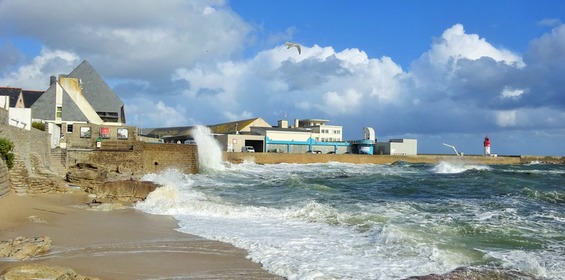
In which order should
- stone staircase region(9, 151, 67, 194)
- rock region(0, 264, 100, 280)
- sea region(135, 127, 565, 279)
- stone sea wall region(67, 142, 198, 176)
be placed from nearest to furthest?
rock region(0, 264, 100, 280)
sea region(135, 127, 565, 279)
stone staircase region(9, 151, 67, 194)
stone sea wall region(67, 142, 198, 176)

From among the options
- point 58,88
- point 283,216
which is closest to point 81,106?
point 58,88

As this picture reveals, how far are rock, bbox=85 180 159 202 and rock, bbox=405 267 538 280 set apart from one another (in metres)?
12.3

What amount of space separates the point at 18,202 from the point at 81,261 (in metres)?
6.98

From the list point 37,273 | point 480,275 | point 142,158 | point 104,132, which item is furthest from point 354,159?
point 37,273

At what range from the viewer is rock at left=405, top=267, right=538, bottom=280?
7.25 m

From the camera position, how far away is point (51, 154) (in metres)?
26.3

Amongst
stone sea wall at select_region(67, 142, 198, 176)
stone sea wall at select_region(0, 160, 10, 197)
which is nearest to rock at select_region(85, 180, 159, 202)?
stone sea wall at select_region(0, 160, 10, 197)

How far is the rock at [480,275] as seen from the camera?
7.25 meters

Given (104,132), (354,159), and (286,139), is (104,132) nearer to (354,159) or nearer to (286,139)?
(354,159)

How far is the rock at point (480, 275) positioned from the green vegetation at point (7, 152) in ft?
44.2

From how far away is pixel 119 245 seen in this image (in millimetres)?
9711

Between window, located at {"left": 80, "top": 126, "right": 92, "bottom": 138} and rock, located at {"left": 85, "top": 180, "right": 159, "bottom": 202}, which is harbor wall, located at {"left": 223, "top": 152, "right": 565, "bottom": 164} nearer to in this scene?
window, located at {"left": 80, "top": 126, "right": 92, "bottom": 138}

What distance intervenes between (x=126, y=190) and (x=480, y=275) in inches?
536

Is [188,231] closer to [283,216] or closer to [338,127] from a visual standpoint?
[283,216]
